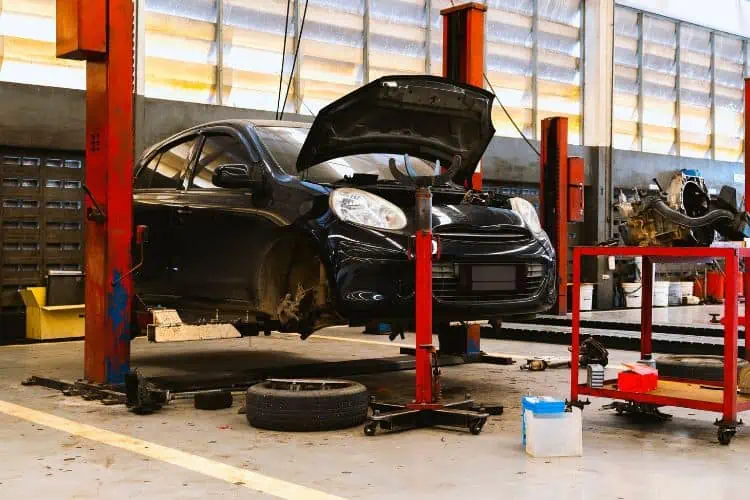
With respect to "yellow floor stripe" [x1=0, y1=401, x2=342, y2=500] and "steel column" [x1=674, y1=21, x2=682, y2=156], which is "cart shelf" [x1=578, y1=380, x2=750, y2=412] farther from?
"steel column" [x1=674, y1=21, x2=682, y2=156]

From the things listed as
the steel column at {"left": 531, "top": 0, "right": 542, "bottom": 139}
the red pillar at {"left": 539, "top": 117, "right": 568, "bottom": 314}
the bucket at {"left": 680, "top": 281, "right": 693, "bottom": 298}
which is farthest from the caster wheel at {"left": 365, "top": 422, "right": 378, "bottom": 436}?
the bucket at {"left": 680, "top": 281, "right": 693, "bottom": 298}

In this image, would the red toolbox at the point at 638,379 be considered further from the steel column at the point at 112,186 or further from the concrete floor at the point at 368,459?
the steel column at the point at 112,186

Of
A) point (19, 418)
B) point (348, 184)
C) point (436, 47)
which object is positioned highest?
point (436, 47)

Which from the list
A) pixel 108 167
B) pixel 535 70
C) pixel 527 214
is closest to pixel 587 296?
pixel 535 70

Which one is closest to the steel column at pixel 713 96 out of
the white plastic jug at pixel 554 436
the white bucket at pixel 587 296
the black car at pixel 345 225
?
the white bucket at pixel 587 296

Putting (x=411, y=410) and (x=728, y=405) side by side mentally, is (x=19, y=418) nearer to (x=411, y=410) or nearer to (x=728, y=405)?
(x=411, y=410)

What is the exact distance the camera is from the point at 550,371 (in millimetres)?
5953

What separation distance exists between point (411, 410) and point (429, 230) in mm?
776

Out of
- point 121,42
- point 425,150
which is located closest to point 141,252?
point 121,42

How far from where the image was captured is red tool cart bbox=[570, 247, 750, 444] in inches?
142

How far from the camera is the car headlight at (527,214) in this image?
16.0 ft

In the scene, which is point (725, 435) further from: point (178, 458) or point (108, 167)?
point (108, 167)

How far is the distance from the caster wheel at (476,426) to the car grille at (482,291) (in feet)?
2.30

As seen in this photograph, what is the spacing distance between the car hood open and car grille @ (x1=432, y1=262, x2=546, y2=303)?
794mm
